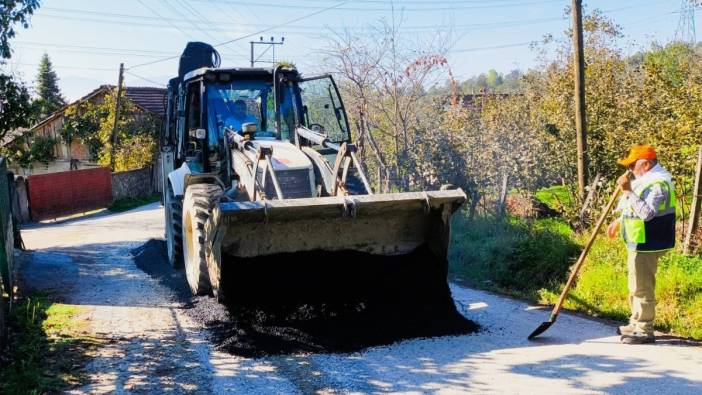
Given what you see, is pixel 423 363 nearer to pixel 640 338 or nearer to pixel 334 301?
pixel 334 301

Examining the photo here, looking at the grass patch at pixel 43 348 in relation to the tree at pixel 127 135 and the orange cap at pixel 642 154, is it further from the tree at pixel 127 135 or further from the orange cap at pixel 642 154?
the tree at pixel 127 135

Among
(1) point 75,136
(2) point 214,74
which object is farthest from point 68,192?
(2) point 214,74

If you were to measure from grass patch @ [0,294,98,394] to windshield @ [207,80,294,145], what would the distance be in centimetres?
284

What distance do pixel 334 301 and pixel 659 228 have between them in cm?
311

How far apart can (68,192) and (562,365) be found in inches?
837

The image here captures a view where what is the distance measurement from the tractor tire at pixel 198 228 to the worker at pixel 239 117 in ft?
3.34

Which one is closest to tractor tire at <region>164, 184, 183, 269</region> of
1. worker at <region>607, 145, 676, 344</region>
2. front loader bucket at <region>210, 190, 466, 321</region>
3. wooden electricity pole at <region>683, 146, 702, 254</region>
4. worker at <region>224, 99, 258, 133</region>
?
worker at <region>224, 99, 258, 133</region>

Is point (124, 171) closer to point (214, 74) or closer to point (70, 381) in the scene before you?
point (214, 74)

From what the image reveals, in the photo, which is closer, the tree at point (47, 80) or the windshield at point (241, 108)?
the windshield at point (241, 108)

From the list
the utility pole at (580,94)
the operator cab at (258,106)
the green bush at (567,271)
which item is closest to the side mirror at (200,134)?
the operator cab at (258,106)

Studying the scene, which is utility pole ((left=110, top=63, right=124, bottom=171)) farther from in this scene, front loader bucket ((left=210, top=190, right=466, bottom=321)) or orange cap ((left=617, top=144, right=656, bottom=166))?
orange cap ((left=617, top=144, right=656, bottom=166))

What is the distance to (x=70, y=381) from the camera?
5.07m

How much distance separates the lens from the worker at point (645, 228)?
5668 millimetres

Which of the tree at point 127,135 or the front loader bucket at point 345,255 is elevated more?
the tree at point 127,135
